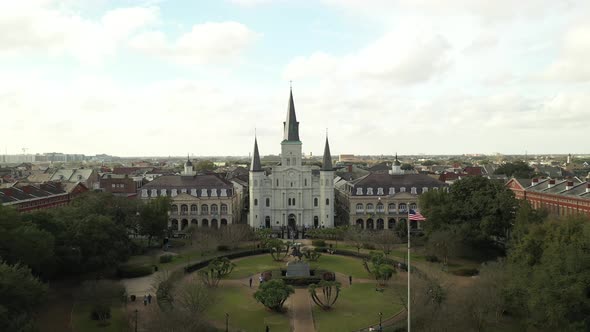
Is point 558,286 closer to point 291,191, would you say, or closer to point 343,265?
point 343,265

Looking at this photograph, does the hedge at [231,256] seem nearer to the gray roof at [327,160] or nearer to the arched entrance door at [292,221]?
the arched entrance door at [292,221]

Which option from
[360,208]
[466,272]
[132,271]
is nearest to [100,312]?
[132,271]

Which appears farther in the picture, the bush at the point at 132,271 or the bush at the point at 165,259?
the bush at the point at 165,259

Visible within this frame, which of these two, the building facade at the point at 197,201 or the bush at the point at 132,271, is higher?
the building facade at the point at 197,201

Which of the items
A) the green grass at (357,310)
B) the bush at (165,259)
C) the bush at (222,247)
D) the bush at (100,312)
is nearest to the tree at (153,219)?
the bush at (165,259)

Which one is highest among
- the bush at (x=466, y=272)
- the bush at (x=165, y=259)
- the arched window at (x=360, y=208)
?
the arched window at (x=360, y=208)

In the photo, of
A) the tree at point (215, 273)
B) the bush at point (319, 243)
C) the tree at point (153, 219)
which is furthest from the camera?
the bush at point (319, 243)

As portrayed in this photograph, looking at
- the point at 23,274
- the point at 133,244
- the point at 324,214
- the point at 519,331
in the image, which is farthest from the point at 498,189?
the point at 23,274
